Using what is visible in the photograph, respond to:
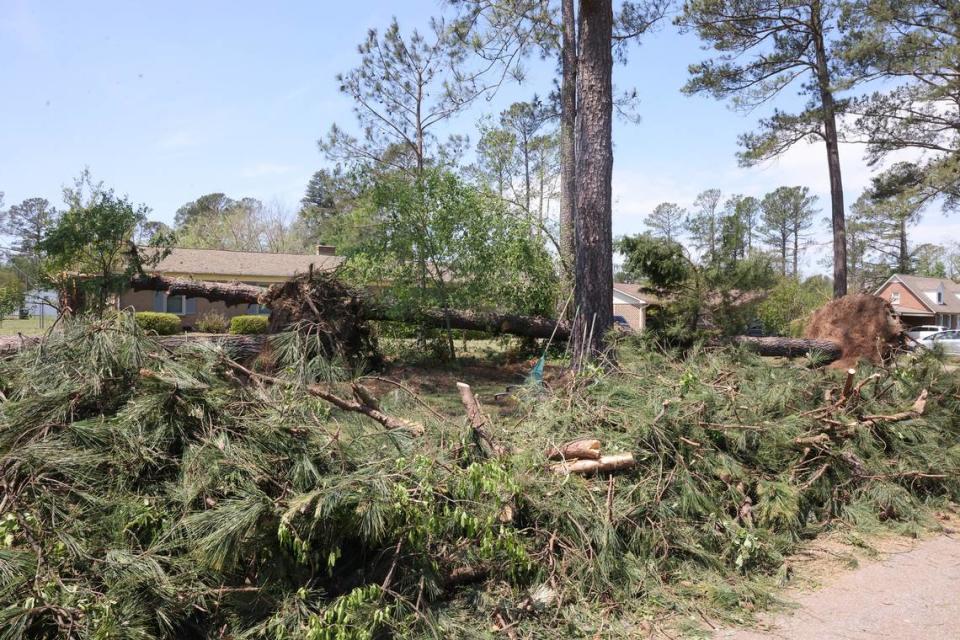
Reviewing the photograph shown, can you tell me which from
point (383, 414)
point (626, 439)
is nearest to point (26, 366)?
point (383, 414)

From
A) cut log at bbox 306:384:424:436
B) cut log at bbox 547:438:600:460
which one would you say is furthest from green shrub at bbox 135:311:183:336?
cut log at bbox 547:438:600:460

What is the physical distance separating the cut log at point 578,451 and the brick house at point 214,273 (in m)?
20.9

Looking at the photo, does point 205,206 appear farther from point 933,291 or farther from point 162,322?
point 933,291

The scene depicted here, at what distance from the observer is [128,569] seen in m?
2.75

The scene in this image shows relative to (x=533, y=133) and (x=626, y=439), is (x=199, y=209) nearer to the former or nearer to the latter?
(x=533, y=133)

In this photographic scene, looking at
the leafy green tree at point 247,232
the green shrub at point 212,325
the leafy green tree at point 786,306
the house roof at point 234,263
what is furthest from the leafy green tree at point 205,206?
the leafy green tree at point 786,306

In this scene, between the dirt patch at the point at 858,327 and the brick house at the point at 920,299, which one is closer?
the dirt patch at the point at 858,327

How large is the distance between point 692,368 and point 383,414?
2.96m

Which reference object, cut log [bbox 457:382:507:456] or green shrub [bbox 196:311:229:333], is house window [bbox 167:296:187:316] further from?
cut log [bbox 457:382:507:456]

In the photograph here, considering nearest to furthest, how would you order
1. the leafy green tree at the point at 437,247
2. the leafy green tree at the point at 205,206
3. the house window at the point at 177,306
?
the leafy green tree at the point at 437,247 → the house window at the point at 177,306 → the leafy green tree at the point at 205,206

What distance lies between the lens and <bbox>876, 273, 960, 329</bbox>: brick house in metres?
40.0

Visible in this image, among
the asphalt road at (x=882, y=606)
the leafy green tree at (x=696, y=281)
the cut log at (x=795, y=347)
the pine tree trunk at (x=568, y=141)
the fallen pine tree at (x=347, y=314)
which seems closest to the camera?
the asphalt road at (x=882, y=606)

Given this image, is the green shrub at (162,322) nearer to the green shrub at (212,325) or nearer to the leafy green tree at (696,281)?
the green shrub at (212,325)

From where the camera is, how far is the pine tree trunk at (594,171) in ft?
26.5
